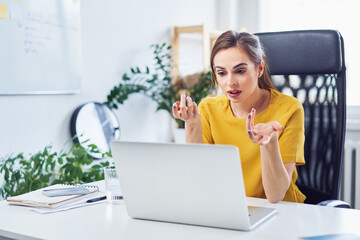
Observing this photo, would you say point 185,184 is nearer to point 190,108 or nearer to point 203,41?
point 190,108

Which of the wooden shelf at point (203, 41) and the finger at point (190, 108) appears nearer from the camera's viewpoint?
the finger at point (190, 108)

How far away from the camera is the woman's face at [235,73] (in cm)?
142

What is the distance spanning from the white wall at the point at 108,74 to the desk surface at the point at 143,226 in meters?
1.02

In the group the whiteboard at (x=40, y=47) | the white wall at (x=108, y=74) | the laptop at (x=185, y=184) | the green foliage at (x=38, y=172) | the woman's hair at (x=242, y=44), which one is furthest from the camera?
the white wall at (x=108, y=74)

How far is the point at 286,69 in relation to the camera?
171 centimetres

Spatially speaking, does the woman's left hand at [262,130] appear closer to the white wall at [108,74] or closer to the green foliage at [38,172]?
the green foliage at [38,172]

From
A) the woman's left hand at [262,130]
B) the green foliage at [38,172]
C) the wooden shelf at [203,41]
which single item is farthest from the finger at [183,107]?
the wooden shelf at [203,41]

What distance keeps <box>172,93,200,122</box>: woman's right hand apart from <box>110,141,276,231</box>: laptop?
0.36 metres

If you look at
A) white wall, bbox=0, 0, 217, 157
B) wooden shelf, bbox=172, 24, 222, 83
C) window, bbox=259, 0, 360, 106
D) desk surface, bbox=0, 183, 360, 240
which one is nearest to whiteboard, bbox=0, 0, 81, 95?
white wall, bbox=0, 0, 217, 157

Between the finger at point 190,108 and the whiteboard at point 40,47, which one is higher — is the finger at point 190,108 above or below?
below

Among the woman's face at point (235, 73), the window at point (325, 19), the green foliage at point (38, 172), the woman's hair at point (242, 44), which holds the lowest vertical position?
the green foliage at point (38, 172)

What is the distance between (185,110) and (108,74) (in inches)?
49.5

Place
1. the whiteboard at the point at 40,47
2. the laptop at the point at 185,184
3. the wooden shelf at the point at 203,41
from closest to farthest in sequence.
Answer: the laptop at the point at 185,184 → the whiteboard at the point at 40,47 → the wooden shelf at the point at 203,41

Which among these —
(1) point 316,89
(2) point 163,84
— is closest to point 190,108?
(1) point 316,89
